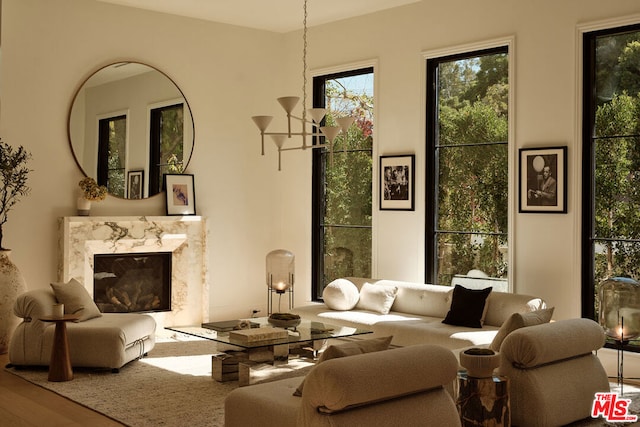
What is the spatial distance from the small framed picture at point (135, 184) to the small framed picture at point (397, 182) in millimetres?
2757

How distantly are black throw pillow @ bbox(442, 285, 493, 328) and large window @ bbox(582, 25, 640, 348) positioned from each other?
92 cm

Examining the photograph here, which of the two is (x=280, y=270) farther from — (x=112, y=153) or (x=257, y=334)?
(x=257, y=334)

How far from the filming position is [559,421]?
4.72 m

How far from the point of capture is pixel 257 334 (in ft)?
19.0

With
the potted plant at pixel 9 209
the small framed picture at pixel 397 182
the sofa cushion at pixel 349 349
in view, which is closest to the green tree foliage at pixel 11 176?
the potted plant at pixel 9 209

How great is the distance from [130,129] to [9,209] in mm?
1628

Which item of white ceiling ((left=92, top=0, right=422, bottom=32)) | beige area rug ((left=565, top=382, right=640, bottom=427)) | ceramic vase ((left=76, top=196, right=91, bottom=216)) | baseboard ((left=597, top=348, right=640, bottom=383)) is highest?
white ceiling ((left=92, top=0, right=422, bottom=32))

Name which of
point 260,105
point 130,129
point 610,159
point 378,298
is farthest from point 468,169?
point 130,129

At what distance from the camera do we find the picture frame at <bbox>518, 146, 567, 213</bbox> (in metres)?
6.76

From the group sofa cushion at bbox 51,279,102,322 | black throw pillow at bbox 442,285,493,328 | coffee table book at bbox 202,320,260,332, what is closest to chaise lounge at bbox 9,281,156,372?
sofa cushion at bbox 51,279,102,322

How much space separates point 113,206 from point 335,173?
265 cm

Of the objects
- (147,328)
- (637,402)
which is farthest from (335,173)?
(637,402)

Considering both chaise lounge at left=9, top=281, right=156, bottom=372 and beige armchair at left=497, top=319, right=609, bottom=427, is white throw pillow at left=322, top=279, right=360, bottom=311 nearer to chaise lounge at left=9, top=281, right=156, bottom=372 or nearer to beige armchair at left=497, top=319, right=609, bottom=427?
chaise lounge at left=9, top=281, right=156, bottom=372

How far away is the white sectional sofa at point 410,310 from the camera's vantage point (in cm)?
634
